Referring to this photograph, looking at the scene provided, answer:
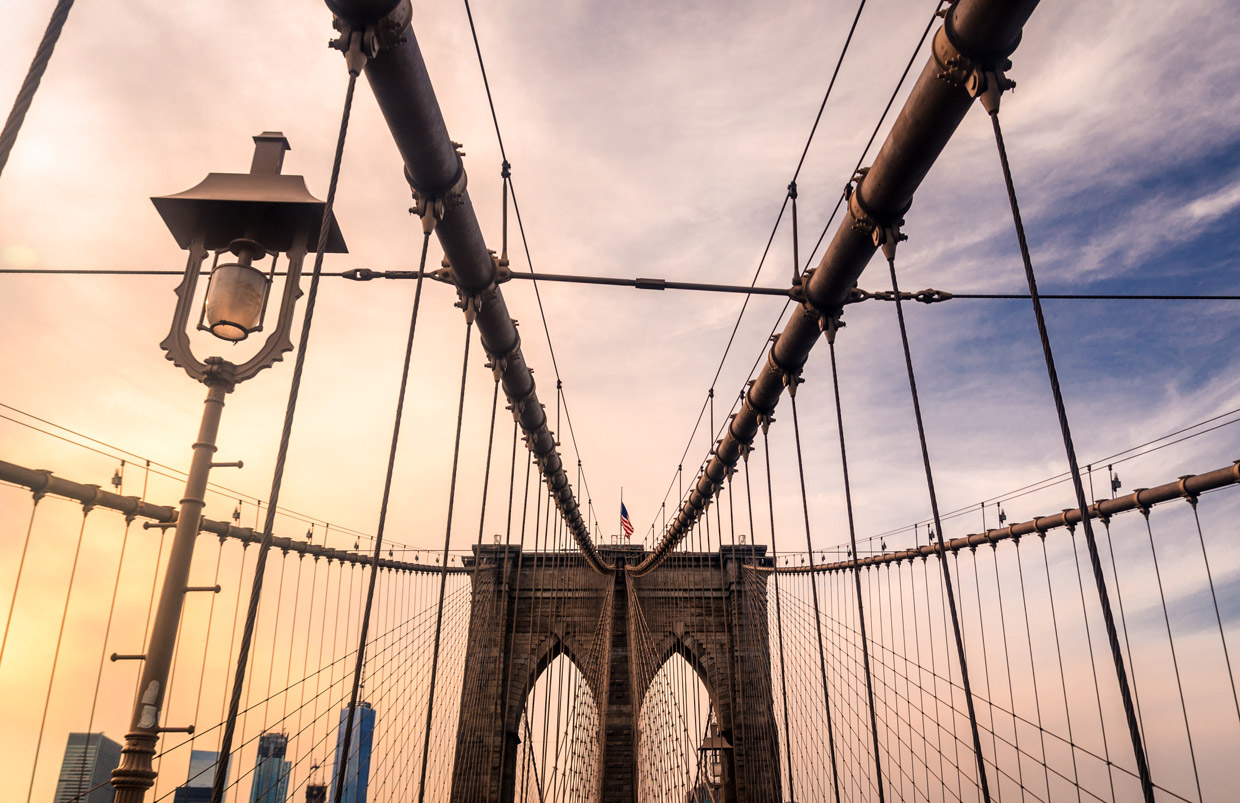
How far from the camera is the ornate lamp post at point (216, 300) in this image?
9.75 feet

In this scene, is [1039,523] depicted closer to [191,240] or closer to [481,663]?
[191,240]

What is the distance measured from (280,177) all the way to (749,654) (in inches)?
999

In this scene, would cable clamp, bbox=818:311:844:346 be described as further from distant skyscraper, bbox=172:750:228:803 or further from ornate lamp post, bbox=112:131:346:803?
distant skyscraper, bbox=172:750:228:803

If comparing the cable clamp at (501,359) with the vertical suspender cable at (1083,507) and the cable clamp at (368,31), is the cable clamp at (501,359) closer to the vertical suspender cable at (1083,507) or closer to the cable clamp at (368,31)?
the cable clamp at (368,31)

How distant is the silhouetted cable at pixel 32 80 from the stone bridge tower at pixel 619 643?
918 inches

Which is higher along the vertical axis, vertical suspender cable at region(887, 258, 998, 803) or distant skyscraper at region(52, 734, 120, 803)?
vertical suspender cable at region(887, 258, 998, 803)

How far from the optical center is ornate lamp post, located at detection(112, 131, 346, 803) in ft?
9.75

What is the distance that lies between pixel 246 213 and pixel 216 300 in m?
0.56

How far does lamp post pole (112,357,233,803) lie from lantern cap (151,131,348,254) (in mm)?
710

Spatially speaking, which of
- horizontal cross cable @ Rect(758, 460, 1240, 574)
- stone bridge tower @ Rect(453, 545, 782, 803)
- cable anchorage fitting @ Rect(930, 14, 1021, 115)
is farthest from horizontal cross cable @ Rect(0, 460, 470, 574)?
stone bridge tower @ Rect(453, 545, 782, 803)

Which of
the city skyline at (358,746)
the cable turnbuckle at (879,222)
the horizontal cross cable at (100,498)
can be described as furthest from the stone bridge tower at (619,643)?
the cable turnbuckle at (879,222)

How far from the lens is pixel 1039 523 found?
14961 millimetres

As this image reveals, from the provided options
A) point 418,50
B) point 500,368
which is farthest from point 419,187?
point 500,368

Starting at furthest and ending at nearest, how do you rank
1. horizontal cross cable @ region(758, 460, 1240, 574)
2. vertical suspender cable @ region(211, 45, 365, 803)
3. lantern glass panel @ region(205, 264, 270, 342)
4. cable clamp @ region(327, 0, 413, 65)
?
1. horizontal cross cable @ region(758, 460, 1240, 574)
2. cable clamp @ region(327, 0, 413, 65)
3. lantern glass panel @ region(205, 264, 270, 342)
4. vertical suspender cable @ region(211, 45, 365, 803)
